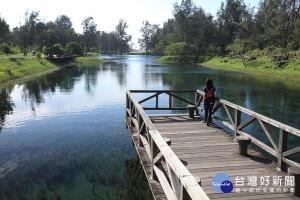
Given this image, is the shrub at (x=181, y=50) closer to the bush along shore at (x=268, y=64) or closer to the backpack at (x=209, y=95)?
the bush along shore at (x=268, y=64)

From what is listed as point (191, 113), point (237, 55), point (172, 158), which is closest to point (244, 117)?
point (191, 113)

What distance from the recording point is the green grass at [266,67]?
44.1 meters

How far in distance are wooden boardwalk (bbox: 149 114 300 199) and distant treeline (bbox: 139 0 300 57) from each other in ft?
167

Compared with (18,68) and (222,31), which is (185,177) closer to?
(18,68)

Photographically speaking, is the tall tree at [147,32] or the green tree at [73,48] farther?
the tall tree at [147,32]

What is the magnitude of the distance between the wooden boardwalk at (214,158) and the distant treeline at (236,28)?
5086cm

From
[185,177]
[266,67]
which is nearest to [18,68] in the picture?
[185,177]

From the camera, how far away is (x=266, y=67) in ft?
174

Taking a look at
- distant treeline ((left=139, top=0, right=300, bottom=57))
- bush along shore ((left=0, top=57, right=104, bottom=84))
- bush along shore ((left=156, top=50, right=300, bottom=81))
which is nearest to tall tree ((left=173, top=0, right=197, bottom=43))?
distant treeline ((left=139, top=0, right=300, bottom=57))

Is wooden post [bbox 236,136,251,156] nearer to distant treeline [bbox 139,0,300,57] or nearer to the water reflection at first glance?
the water reflection

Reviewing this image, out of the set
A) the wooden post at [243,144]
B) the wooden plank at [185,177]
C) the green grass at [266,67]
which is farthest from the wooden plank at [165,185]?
the green grass at [266,67]

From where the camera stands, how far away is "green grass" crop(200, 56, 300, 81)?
4406 cm

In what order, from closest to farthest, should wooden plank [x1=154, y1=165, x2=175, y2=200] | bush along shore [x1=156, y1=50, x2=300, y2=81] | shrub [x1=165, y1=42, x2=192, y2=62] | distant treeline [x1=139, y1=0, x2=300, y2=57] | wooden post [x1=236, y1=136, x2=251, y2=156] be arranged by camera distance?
wooden plank [x1=154, y1=165, x2=175, y2=200]
wooden post [x1=236, y1=136, x2=251, y2=156]
bush along shore [x1=156, y1=50, x2=300, y2=81]
distant treeline [x1=139, y1=0, x2=300, y2=57]
shrub [x1=165, y1=42, x2=192, y2=62]

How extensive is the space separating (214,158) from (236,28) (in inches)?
3587
